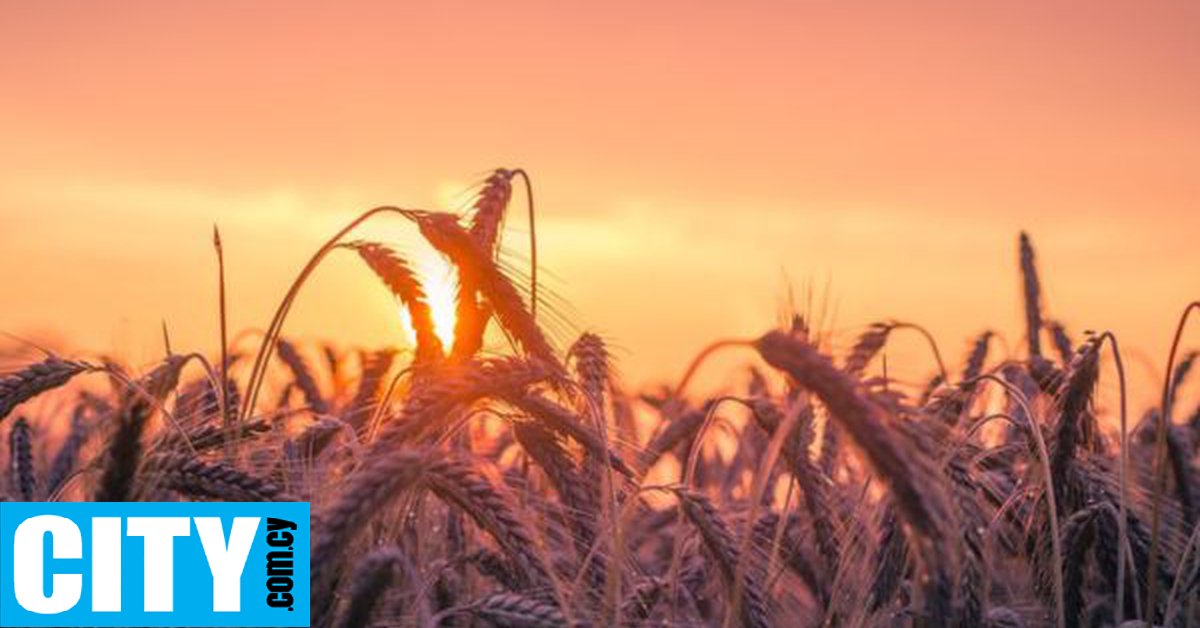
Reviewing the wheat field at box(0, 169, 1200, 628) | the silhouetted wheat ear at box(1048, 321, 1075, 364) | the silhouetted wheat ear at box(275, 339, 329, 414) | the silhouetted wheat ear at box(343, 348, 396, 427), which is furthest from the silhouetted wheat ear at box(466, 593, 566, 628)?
the silhouetted wheat ear at box(1048, 321, 1075, 364)

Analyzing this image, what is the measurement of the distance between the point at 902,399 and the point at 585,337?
2.27 metres

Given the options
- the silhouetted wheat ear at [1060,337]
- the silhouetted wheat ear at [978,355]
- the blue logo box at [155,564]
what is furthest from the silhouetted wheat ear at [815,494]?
the silhouetted wheat ear at [1060,337]

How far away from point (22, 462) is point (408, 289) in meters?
1.46

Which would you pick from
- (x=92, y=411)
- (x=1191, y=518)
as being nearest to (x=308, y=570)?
(x=1191, y=518)

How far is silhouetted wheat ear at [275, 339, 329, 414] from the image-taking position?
25.2 ft

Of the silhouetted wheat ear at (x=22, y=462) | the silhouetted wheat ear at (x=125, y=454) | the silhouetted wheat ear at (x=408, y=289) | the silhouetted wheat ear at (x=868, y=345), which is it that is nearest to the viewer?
the silhouetted wheat ear at (x=125, y=454)

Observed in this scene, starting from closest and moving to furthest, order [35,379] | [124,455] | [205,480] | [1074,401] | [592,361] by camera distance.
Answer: [124,455] < [205,480] < [35,379] < [1074,401] < [592,361]

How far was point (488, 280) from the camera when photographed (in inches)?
174

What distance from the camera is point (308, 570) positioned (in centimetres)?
335

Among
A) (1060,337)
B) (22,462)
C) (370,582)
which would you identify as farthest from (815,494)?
(1060,337)

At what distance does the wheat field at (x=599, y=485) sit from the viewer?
10.8 feet

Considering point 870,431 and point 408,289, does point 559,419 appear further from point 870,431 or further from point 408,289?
point 870,431

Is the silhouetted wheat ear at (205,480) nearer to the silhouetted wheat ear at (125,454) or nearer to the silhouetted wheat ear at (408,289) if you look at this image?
the silhouetted wheat ear at (125,454)

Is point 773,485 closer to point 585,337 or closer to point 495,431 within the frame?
point 495,431
